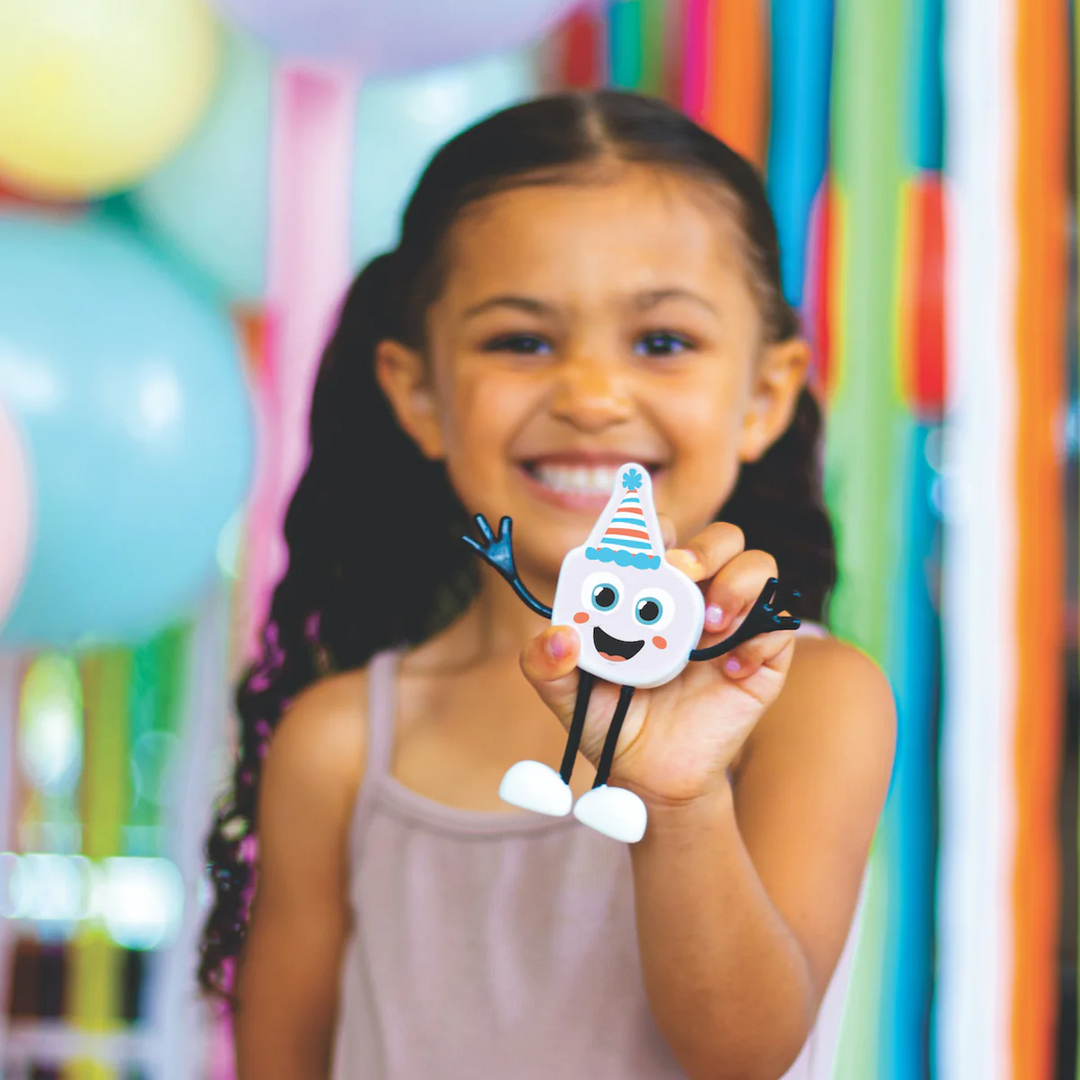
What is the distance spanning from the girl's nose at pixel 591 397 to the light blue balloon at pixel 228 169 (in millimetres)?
686

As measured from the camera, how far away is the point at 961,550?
141 cm

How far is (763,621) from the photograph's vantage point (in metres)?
0.63

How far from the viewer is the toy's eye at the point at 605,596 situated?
0.64m

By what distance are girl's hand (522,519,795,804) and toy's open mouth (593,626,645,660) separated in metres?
0.02

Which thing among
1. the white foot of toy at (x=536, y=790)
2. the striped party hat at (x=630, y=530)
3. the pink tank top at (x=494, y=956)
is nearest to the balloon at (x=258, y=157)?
the pink tank top at (x=494, y=956)

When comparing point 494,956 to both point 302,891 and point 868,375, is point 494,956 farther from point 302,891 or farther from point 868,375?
point 868,375

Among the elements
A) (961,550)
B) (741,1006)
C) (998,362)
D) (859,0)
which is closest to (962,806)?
(961,550)

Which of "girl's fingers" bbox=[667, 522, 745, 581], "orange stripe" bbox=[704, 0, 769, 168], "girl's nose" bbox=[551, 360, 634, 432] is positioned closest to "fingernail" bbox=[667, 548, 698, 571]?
"girl's fingers" bbox=[667, 522, 745, 581]

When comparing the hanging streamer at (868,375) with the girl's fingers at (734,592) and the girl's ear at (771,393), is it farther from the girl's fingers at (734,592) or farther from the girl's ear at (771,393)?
the girl's fingers at (734,592)

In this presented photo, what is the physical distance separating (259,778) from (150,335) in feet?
1.59

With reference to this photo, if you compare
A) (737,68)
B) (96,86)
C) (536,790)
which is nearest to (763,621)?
(536,790)

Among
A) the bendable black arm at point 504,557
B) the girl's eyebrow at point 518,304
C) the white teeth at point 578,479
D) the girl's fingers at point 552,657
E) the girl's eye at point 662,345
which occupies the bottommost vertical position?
the girl's fingers at point 552,657

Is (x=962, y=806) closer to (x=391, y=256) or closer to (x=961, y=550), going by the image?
(x=961, y=550)

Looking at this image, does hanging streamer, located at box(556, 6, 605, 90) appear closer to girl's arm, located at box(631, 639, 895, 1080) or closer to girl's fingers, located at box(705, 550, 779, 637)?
girl's arm, located at box(631, 639, 895, 1080)
